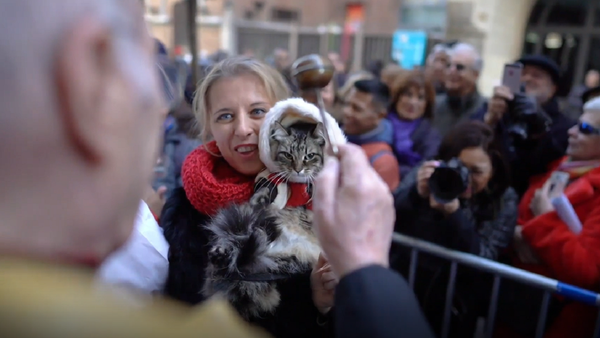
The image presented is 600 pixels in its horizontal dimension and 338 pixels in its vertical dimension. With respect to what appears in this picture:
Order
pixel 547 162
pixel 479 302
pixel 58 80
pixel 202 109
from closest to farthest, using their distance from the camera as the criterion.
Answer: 1. pixel 58 80
2. pixel 202 109
3. pixel 479 302
4. pixel 547 162

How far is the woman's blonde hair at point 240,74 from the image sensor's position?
4.38 ft

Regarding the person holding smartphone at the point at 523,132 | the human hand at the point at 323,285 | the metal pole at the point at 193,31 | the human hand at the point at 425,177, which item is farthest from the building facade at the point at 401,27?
the human hand at the point at 323,285

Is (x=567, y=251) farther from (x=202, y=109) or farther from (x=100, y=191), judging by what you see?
(x=100, y=191)

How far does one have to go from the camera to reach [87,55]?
0.48 meters

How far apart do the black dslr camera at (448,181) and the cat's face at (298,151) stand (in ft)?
2.96

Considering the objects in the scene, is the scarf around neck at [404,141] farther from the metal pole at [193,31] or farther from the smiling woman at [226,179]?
the smiling woman at [226,179]

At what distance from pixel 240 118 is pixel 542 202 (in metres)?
1.59

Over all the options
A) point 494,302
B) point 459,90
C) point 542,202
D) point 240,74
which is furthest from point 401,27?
point 240,74

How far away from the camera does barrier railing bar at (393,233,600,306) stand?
175 centimetres

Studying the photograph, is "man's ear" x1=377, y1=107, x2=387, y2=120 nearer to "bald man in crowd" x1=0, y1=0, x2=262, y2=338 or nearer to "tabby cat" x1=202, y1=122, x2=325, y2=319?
"tabby cat" x1=202, y1=122, x2=325, y2=319

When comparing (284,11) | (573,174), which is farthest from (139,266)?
(284,11)

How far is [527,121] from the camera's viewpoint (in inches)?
101

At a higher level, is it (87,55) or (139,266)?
(87,55)

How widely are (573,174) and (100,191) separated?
7.58 feet
